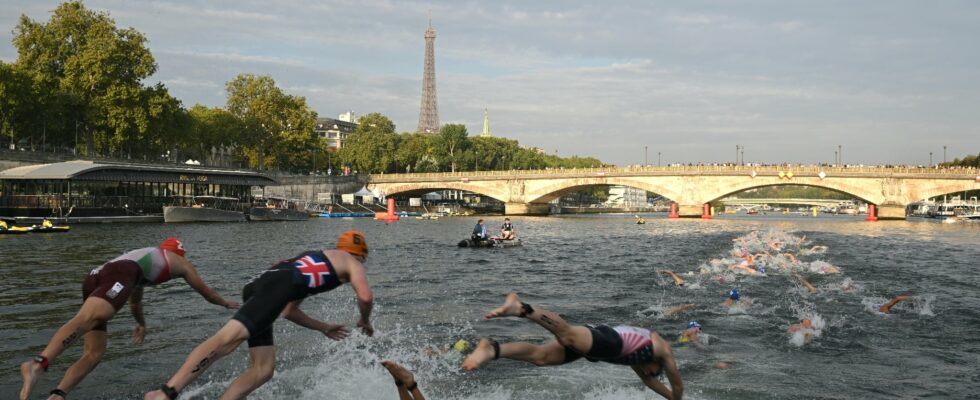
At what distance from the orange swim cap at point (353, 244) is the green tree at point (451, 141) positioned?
13296 centimetres

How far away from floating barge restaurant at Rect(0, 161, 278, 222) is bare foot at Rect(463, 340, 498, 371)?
203 feet

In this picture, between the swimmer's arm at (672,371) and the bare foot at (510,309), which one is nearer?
the bare foot at (510,309)

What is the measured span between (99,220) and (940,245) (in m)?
63.2

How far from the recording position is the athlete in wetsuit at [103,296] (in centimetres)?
920

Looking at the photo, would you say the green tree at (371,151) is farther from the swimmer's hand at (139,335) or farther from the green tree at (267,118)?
the swimmer's hand at (139,335)

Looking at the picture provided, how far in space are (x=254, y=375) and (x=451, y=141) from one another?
5348 inches

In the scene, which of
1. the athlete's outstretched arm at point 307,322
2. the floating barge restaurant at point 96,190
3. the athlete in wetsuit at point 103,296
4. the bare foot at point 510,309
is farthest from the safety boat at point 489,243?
the floating barge restaurant at point 96,190

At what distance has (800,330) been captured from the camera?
15742 mm

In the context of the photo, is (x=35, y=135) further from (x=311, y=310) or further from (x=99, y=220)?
(x=311, y=310)

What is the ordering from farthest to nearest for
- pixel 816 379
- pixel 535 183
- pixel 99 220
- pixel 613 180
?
pixel 535 183 < pixel 613 180 < pixel 99 220 < pixel 816 379

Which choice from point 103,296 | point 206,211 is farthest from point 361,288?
point 206,211

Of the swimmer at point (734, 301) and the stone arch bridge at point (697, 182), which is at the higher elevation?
the stone arch bridge at point (697, 182)

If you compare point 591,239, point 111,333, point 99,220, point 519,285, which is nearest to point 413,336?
point 111,333

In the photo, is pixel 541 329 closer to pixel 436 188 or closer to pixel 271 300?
pixel 271 300
